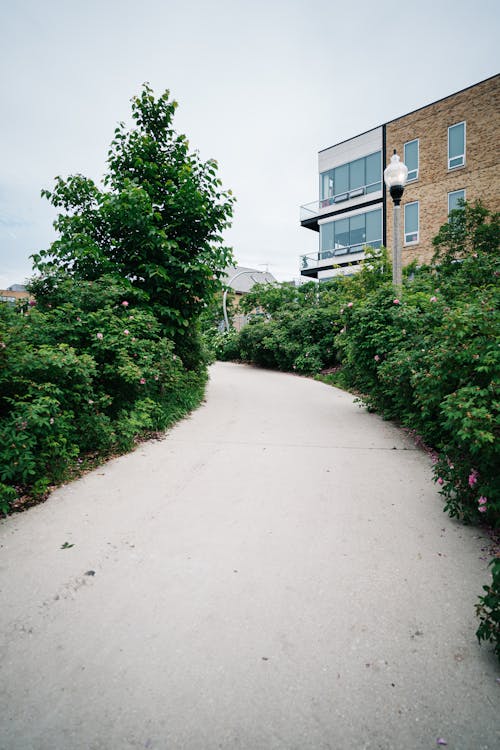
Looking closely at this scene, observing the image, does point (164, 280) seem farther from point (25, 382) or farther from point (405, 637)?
point (405, 637)

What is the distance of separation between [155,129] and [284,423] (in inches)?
253

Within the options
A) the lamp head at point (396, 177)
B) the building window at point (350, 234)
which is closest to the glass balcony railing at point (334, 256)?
the building window at point (350, 234)

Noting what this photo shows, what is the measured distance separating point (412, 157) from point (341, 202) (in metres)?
5.48

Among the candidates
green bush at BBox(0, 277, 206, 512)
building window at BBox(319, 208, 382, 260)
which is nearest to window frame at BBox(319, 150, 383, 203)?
building window at BBox(319, 208, 382, 260)

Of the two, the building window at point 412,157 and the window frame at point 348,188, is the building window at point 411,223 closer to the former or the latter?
the building window at point 412,157

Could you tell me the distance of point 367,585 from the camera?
2.64 metres

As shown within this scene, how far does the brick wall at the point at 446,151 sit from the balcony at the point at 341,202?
2.34 m

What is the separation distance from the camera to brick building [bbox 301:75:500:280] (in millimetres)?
18844

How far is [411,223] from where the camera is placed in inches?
853

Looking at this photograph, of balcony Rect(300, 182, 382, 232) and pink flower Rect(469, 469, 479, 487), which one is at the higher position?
balcony Rect(300, 182, 382, 232)

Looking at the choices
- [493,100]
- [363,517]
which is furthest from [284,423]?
[493,100]

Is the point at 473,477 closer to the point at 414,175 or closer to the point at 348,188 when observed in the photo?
the point at 414,175

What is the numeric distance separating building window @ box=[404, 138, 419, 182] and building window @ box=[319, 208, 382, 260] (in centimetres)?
293

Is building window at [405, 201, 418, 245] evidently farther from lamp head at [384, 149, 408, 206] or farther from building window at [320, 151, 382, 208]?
lamp head at [384, 149, 408, 206]
